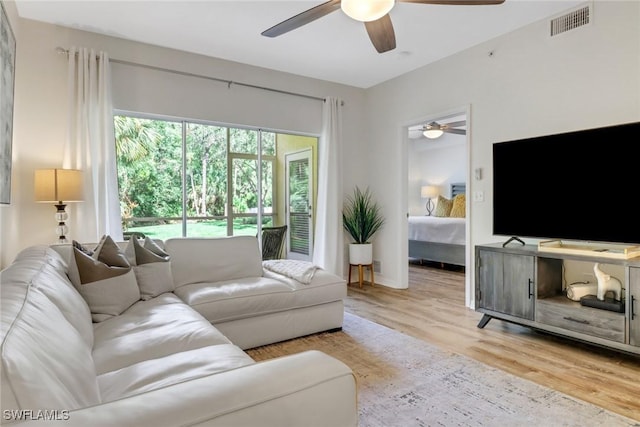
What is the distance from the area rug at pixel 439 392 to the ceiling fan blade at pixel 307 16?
2.41m

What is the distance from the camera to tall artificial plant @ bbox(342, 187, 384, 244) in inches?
194

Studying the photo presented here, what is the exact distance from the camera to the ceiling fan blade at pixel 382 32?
8.38 feet

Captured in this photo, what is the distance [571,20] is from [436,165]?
582 cm

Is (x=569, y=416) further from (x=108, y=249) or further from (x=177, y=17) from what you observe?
(x=177, y=17)

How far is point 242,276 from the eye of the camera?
3199 mm

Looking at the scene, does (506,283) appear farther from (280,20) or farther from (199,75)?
(199,75)

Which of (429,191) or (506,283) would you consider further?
(429,191)

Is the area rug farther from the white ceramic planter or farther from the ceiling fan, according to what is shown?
the ceiling fan

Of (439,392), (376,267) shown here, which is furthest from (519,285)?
(376,267)

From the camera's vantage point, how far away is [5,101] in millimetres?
2480

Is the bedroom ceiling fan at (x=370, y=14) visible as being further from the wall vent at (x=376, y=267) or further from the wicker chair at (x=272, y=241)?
the wall vent at (x=376, y=267)

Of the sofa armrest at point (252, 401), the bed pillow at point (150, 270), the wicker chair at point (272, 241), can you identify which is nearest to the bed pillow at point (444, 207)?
the wicker chair at point (272, 241)

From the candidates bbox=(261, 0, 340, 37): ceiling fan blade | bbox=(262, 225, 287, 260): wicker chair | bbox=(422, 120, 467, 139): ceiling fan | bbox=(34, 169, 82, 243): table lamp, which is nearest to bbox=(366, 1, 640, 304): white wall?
bbox=(262, 225, 287, 260): wicker chair

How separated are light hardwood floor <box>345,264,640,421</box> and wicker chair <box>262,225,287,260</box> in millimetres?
1090
